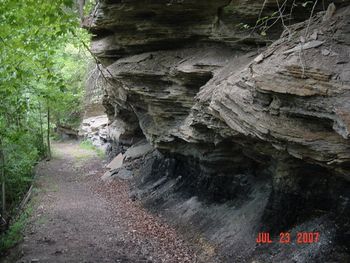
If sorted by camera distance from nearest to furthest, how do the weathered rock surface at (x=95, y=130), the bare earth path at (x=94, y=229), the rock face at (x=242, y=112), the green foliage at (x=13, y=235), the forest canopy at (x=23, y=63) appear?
the rock face at (x=242, y=112) → the forest canopy at (x=23, y=63) → the bare earth path at (x=94, y=229) → the green foliage at (x=13, y=235) → the weathered rock surface at (x=95, y=130)

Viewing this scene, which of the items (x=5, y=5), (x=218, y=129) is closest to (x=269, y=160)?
(x=218, y=129)

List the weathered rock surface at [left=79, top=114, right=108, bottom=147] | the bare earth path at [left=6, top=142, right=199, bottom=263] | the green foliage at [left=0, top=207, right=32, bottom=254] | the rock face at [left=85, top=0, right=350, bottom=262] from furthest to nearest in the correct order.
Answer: the weathered rock surface at [left=79, top=114, right=108, bottom=147] → the green foliage at [left=0, top=207, right=32, bottom=254] → the bare earth path at [left=6, top=142, right=199, bottom=263] → the rock face at [left=85, top=0, right=350, bottom=262]

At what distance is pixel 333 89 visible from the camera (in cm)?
579

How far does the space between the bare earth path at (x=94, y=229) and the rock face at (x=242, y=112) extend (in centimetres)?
93

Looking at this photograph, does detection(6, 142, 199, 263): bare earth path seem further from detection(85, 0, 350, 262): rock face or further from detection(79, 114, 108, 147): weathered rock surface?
detection(79, 114, 108, 147): weathered rock surface

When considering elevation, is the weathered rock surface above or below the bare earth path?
below

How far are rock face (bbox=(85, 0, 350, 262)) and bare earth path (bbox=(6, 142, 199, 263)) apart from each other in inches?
36.5

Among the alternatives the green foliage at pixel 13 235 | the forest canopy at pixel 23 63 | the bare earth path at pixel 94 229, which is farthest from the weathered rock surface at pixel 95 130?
A: the green foliage at pixel 13 235

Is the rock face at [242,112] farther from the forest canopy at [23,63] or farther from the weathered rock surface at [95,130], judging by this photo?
the weathered rock surface at [95,130]

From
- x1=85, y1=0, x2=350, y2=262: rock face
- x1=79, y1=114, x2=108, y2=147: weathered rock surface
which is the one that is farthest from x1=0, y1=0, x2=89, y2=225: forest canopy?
x1=79, y1=114, x2=108, y2=147: weathered rock surface

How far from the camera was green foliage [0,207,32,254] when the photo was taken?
474 inches

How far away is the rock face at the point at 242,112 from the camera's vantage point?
6.30 m

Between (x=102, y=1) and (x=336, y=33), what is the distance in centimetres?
855

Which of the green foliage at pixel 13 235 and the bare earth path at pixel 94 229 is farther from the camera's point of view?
the green foliage at pixel 13 235
